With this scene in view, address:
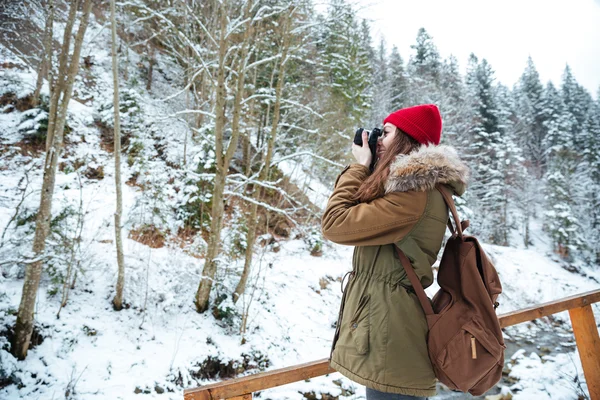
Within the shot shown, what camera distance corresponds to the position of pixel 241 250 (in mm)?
8406

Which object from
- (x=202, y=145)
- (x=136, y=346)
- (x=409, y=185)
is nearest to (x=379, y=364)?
(x=409, y=185)

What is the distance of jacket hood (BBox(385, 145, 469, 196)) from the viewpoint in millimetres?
1218

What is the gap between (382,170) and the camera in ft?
4.43

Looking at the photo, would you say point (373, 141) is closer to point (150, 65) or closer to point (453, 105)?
point (150, 65)

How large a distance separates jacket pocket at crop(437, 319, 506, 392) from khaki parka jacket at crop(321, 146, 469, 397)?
8cm

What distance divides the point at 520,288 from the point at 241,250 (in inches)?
492

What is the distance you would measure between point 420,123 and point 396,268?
650mm

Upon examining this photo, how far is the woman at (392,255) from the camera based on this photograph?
119 centimetres

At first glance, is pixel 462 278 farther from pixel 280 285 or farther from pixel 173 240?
pixel 173 240

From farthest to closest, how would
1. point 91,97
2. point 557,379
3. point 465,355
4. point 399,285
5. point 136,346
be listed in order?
point 91,97, point 136,346, point 557,379, point 399,285, point 465,355

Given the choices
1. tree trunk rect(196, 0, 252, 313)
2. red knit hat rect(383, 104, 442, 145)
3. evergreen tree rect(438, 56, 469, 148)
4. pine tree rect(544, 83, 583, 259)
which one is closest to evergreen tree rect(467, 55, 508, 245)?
evergreen tree rect(438, 56, 469, 148)

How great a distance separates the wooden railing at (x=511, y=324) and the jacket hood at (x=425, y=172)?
39.5 inches

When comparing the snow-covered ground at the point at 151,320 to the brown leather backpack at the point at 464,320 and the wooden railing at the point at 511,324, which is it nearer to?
the wooden railing at the point at 511,324

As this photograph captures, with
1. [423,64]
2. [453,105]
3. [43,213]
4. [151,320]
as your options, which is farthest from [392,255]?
[423,64]
